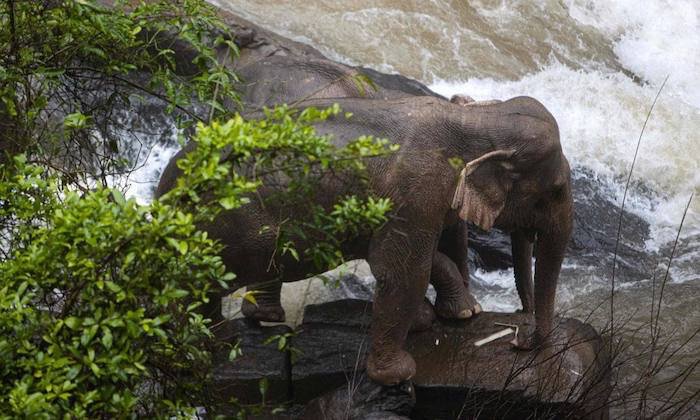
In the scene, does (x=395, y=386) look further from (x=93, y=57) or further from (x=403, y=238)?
(x=93, y=57)

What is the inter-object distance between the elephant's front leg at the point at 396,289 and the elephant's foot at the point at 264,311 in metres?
0.82

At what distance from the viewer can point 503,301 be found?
691 centimetres

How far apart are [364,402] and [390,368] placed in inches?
7.8

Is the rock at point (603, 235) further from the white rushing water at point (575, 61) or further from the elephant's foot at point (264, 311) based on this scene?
the elephant's foot at point (264, 311)

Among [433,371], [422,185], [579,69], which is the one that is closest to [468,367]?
[433,371]

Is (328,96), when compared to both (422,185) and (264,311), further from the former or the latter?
(264,311)

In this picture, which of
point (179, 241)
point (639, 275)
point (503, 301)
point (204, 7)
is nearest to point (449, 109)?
point (204, 7)

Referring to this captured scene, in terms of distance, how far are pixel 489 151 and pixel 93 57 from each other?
170 centimetres

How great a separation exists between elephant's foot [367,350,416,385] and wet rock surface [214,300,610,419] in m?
0.06

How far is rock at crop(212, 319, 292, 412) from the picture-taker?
5047 millimetres

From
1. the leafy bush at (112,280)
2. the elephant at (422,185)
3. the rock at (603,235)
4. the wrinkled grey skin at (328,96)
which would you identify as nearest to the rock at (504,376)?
the wrinkled grey skin at (328,96)

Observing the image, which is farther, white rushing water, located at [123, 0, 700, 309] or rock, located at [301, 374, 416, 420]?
white rushing water, located at [123, 0, 700, 309]

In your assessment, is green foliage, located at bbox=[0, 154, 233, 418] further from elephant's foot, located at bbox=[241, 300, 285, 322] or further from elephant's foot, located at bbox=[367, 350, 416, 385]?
elephant's foot, located at bbox=[241, 300, 285, 322]

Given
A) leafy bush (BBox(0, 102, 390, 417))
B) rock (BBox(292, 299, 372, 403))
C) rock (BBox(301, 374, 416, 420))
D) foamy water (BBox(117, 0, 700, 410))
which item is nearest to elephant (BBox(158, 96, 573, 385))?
rock (BBox(301, 374, 416, 420))
